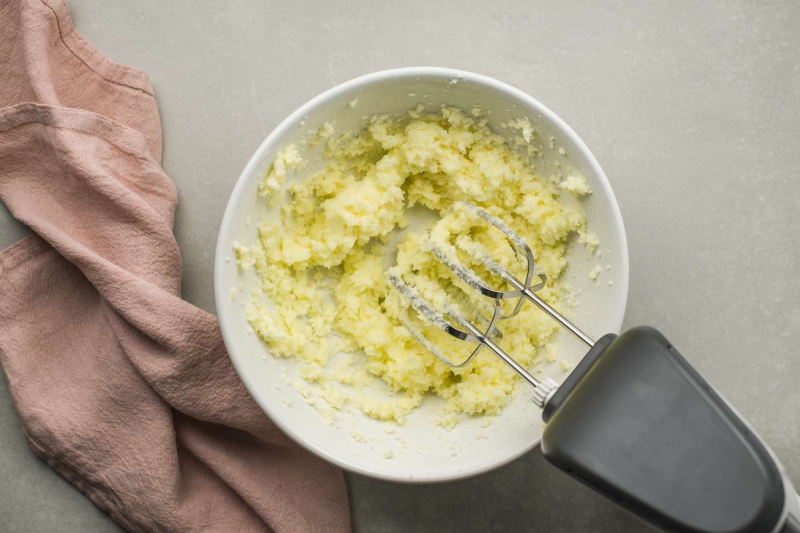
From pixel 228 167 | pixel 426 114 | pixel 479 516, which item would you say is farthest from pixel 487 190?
pixel 479 516

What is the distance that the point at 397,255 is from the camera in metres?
1.02

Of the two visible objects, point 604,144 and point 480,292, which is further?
point 604,144

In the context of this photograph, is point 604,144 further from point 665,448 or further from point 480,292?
point 665,448

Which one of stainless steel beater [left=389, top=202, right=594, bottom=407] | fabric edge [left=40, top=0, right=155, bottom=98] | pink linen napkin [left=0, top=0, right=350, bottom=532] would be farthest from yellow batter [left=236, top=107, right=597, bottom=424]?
fabric edge [left=40, top=0, right=155, bottom=98]

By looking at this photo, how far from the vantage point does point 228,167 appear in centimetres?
104

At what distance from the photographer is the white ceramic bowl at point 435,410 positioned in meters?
0.85

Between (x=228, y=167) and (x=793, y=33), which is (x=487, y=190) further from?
(x=793, y=33)

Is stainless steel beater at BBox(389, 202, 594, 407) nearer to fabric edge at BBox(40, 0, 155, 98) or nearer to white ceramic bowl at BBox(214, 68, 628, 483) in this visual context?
white ceramic bowl at BBox(214, 68, 628, 483)

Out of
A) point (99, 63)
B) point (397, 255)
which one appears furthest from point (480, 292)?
point (99, 63)

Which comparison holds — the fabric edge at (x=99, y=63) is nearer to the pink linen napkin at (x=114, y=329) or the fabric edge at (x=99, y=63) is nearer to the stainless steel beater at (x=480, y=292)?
the pink linen napkin at (x=114, y=329)

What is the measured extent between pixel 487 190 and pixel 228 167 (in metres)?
0.40

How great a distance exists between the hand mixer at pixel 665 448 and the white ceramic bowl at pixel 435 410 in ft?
0.40

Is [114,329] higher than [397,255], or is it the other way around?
[397,255]

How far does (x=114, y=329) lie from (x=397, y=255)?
0.43 meters
